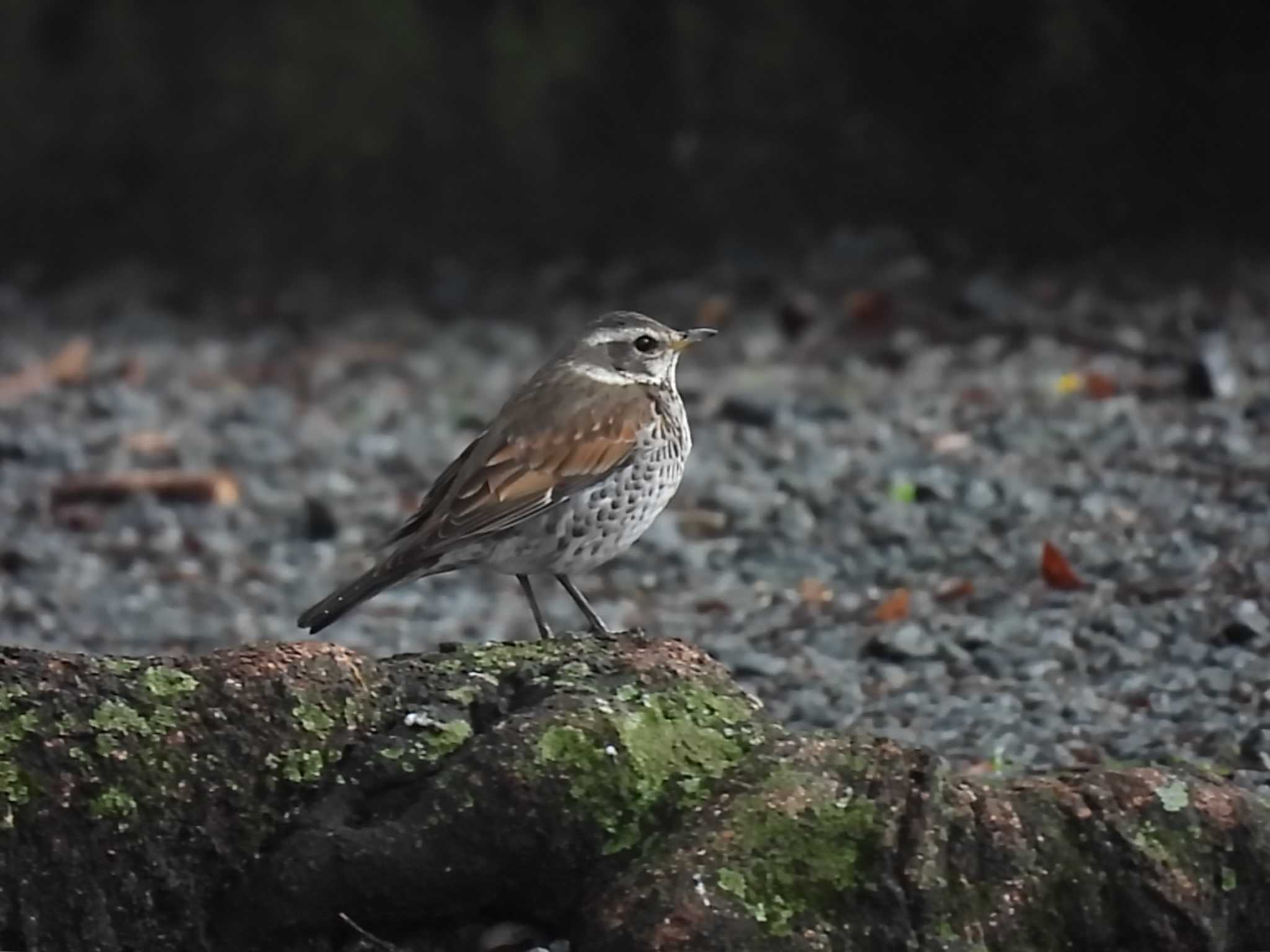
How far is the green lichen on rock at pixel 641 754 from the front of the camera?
4.70 m

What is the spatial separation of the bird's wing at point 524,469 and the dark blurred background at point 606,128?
7.73 metres

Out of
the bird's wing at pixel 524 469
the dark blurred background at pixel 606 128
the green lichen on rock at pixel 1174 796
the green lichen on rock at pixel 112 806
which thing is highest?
the dark blurred background at pixel 606 128

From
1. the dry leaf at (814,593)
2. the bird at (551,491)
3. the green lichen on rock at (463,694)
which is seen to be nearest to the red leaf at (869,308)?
the dry leaf at (814,593)

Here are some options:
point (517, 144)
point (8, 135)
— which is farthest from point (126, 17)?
point (517, 144)

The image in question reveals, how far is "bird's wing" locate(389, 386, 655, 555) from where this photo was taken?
6297mm

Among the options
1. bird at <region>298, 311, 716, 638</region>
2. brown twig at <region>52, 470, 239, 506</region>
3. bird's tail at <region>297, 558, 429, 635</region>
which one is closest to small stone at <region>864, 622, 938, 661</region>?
bird at <region>298, 311, 716, 638</region>

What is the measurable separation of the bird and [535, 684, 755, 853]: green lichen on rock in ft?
3.78

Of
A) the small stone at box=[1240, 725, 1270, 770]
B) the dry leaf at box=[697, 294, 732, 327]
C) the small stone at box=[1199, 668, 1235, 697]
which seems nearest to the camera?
the small stone at box=[1240, 725, 1270, 770]

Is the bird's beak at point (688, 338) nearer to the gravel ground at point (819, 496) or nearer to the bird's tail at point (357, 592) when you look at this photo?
the gravel ground at point (819, 496)

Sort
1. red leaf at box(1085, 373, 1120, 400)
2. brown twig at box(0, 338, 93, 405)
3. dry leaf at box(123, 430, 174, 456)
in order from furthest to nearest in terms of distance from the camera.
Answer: brown twig at box(0, 338, 93, 405)
dry leaf at box(123, 430, 174, 456)
red leaf at box(1085, 373, 1120, 400)

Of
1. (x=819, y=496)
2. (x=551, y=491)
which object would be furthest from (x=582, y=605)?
(x=819, y=496)

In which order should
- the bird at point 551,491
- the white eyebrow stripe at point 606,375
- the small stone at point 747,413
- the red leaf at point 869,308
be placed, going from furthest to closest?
the red leaf at point 869,308
the small stone at point 747,413
the white eyebrow stripe at point 606,375
the bird at point 551,491

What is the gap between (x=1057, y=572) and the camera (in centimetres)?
817

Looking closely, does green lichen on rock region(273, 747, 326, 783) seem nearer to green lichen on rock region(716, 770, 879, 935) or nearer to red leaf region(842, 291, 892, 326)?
green lichen on rock region(716, 770, 879, 935)
